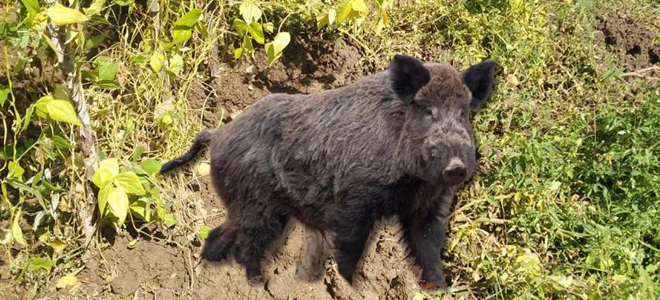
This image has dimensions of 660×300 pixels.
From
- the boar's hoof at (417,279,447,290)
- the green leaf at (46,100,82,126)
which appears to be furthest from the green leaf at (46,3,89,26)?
the boar's hoof at (417,279,447,290)

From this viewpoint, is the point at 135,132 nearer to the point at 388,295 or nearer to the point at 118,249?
the point at 118,249

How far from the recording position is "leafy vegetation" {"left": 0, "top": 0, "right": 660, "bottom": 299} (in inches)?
148

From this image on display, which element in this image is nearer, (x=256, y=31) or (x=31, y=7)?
(x=31, y=7)

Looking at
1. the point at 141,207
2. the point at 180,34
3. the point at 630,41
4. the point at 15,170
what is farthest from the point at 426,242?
the point at 630,41

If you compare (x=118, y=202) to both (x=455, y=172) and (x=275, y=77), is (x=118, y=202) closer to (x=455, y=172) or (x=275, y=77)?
(x=275, y=77)

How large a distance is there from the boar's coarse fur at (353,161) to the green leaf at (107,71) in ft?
1.91

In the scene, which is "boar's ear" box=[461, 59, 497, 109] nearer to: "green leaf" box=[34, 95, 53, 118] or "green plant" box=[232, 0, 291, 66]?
"green plant" box=[232, 0, 291, 66]

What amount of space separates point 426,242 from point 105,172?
1733 millimetres

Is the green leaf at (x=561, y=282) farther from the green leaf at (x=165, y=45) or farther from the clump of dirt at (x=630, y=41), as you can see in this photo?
the green leaf at (x=165, y=45)

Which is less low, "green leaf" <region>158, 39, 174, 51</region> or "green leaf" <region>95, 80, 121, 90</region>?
"green leaf" <region>158, 39, 174, 51</region>

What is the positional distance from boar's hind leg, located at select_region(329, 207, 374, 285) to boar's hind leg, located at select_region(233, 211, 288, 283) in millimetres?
331

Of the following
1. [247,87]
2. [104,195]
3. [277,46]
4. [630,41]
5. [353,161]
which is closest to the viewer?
[353,161]

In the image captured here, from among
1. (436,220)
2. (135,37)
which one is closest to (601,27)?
(436,220)

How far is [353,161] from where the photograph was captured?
134 inches
